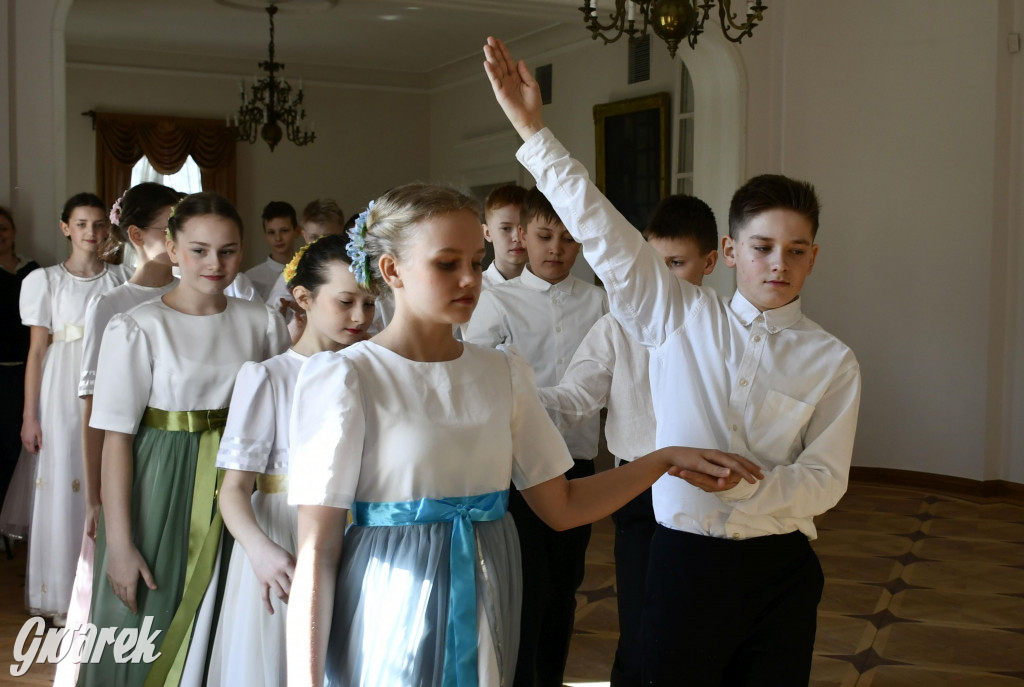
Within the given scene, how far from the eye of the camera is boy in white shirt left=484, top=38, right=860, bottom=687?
203cm

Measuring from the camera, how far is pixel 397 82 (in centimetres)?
1250

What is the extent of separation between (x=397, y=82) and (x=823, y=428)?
11.1 metres

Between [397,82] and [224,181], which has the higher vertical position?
[397,82]

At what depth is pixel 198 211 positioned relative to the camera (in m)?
2.70

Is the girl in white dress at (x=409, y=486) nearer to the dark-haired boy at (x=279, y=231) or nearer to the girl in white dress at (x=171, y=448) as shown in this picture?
the girl in white dress at (x=171, y=448)

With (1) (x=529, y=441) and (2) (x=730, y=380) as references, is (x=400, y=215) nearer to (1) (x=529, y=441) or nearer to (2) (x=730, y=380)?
(1) (x=529, y=441)

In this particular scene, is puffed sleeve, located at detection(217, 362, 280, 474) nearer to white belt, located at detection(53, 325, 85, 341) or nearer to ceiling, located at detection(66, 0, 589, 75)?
white belt, located at detection(53, 325, 85, 341)

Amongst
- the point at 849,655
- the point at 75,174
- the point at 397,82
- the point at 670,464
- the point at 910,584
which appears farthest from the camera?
the point at 397,82

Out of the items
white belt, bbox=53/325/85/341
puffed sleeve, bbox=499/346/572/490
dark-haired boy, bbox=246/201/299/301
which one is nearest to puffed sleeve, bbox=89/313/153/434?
puffed sleeve, bbox=499/346/572/490

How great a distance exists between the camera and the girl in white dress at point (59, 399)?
4.16 metres

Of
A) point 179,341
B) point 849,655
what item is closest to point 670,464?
point 179,341

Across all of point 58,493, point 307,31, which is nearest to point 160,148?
point 307,31

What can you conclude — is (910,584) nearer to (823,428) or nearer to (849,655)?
(849,655)

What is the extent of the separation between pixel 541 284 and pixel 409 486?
1.66 metres
